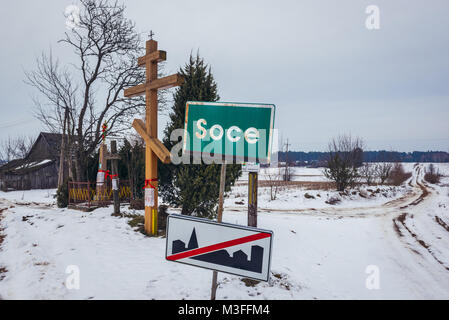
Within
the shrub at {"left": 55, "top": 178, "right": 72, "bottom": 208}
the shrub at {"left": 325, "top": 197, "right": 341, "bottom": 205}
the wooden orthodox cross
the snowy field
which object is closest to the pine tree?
the wooden orthodox cross

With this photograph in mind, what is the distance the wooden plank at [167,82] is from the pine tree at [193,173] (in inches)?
47.0

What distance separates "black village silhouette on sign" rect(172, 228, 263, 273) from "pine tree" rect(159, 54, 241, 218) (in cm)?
408

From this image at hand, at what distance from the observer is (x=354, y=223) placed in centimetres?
1182

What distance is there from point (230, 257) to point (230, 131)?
156 centimetres

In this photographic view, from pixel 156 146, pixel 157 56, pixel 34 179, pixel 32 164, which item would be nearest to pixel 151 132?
pixel 156 146

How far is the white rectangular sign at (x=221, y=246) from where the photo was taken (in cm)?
289

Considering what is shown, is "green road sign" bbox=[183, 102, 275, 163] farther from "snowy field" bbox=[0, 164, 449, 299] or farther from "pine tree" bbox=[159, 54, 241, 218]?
"pine tree" bbox=[159, 54, 241, 218]

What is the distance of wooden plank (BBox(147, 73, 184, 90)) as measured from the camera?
6211 mm

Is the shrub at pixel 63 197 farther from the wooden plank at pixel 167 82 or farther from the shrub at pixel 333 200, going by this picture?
the shrub at pixel 333 200

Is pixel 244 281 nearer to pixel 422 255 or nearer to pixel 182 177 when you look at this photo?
pixel 182 177

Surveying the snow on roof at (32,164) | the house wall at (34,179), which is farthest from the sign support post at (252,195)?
the snow on roof at (32,164)

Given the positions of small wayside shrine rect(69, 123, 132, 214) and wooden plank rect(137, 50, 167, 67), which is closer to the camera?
wooden plank rect(137, 50, 167, 67)

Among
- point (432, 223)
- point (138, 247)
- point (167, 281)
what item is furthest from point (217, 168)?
point (432, 223)

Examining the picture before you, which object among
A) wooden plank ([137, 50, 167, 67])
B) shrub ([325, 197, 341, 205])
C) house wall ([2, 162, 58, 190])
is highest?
wooden plank ([137, 50, 167, 67])
